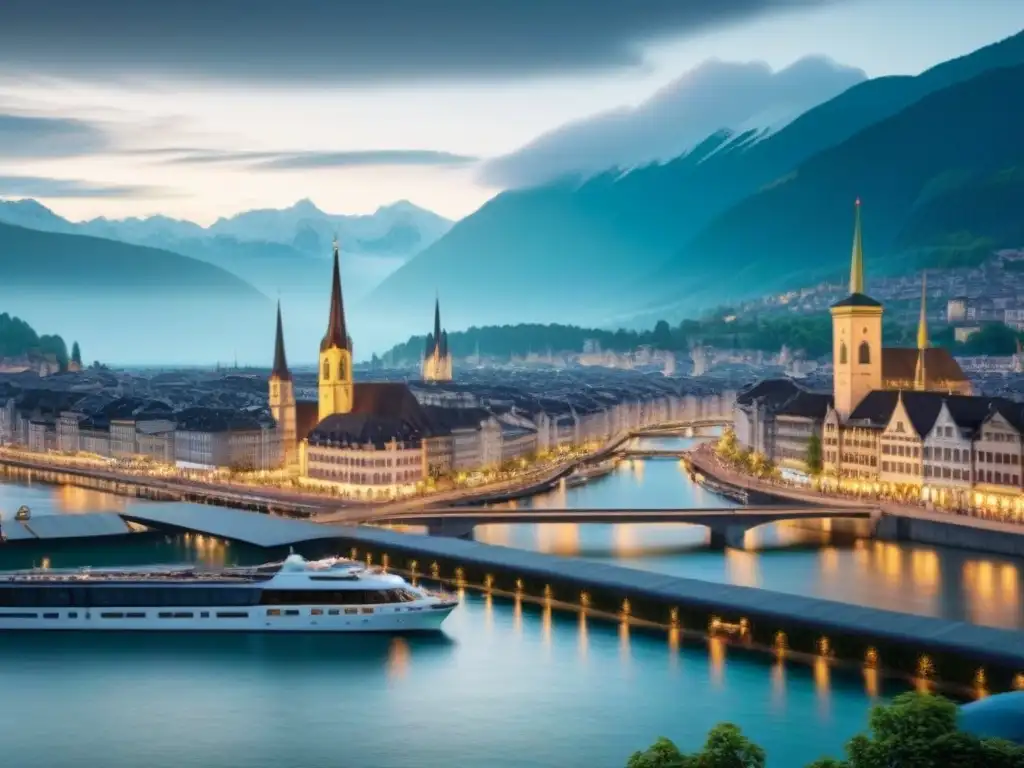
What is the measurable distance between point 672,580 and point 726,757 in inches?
918

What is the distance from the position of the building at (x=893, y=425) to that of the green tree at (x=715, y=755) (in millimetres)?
42810

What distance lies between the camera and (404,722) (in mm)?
35906

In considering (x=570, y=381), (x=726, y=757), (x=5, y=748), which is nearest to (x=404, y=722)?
(x=5, y=748)

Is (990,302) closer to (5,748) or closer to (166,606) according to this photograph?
(166,606)

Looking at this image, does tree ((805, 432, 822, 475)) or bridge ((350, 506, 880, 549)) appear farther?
tree ((805, 432, 822, 475))

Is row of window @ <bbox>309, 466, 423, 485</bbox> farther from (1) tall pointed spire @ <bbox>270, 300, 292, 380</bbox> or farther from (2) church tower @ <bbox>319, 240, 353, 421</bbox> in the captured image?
(1) tall pointed spire @ <bbox>270, 300, 292, 380</bbox>

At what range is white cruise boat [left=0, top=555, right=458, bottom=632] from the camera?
149 feet

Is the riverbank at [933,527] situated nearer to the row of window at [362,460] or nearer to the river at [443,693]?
the river at [443,693]

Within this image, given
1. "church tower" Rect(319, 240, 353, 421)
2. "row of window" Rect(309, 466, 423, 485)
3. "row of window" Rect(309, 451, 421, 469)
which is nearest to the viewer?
"row of window" Rect(309, 466, 423, 485)

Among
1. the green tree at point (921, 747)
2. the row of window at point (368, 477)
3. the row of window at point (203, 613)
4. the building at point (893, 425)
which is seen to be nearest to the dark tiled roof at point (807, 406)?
the building at point (893, 425)

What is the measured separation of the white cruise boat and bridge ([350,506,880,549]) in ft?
56.9

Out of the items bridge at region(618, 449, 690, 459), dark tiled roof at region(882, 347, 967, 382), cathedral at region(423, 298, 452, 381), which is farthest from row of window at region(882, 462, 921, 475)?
cathedral at region(423, 298, 452, 381)

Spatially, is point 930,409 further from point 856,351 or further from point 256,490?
point 256,490

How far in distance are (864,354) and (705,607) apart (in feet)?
141
